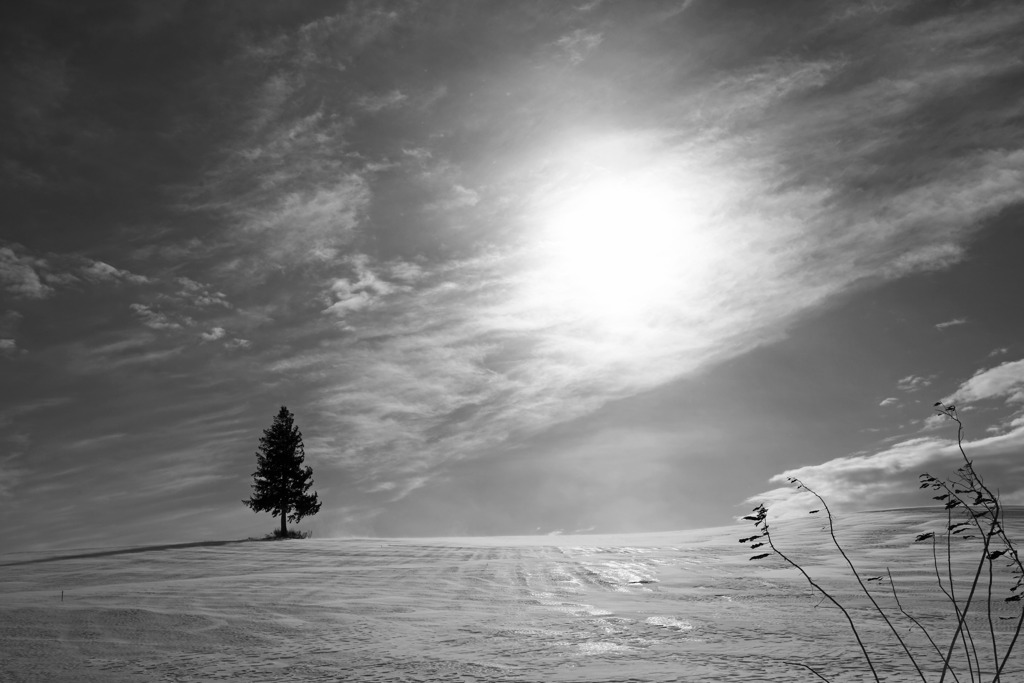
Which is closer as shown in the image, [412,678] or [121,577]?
[412,678]

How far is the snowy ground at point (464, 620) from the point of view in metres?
7.54

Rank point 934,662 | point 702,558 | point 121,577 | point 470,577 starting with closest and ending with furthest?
point 934,662 < point 470,577 < point 121,577 < point 702,558

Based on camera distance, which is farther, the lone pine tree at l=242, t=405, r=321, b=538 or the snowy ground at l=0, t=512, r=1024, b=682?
the lone pine tree at l=242, t=405, r=321, b=538

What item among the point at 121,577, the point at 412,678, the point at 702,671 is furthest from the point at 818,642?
the point at 121,577

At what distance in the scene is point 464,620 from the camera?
1061cm

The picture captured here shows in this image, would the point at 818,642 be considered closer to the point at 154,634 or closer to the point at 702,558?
the point at 154,634

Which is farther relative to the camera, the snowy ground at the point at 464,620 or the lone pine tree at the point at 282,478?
the lone pine tree at the point at 282,478

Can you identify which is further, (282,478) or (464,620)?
(282,478)

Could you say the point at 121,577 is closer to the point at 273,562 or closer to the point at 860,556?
the point at 273,562

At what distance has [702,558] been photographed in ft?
61.1

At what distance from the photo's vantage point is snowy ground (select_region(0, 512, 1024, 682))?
754cm

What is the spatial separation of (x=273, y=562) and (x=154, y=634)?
36.3 ft

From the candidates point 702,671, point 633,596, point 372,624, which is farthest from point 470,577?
point 702,671

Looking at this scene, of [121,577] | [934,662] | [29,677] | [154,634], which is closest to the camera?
[934,662]
